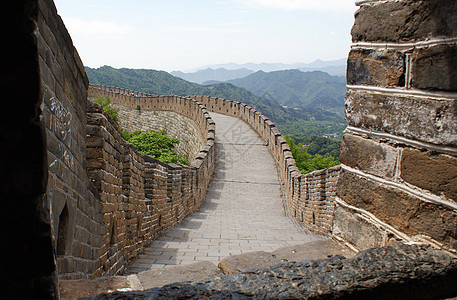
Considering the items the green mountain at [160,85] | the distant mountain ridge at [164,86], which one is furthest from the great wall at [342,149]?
the green mountain at [160,85]

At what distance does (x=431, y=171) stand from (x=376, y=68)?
519mm

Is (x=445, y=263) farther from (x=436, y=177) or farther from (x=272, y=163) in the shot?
(x=272, y=163)

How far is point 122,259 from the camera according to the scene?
4328mm

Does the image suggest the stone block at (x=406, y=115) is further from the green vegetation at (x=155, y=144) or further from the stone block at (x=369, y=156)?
the green vegetation at (x=155, y=144)

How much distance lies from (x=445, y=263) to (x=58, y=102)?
212 cm

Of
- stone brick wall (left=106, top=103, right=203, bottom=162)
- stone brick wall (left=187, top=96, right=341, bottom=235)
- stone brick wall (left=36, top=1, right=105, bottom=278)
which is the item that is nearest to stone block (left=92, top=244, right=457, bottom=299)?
stone brick wall (left=36, top=1, right=105, bottom=278)

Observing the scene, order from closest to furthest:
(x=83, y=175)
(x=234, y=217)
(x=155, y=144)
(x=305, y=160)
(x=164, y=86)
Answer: (x=83, y=175), (x=234, y=217), (x=155, y=144), (x=305, y=160), (x=164, y=86)

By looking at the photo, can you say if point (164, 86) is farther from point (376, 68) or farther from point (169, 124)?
point (376, 68)

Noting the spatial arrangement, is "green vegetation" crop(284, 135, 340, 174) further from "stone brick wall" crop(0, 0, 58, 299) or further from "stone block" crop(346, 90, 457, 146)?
"stone brick wall" crop(0, 0, 58, 299)

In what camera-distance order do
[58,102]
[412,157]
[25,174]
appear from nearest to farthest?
[25,174]
[412,157]
[58,102]

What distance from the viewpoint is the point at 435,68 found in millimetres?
1518

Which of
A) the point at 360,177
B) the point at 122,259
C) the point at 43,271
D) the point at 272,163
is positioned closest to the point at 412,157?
the point at 360,177

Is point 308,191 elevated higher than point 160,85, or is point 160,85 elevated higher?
point 160,85

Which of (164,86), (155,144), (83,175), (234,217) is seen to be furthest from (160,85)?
(83,175)
